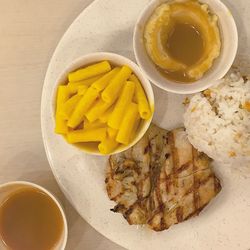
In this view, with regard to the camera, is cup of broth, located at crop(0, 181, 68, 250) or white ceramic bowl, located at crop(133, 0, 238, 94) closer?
white ceramic bowl, located at crop(133, 0, 238, 94)

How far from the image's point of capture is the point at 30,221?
1.47 metres

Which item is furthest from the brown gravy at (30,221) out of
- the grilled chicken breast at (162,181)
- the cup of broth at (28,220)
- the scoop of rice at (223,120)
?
the scoop of rice at (223,120)

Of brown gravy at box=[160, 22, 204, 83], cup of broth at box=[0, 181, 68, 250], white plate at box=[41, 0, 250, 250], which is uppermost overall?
brown gravy at box=[160, 22, 204, 83]

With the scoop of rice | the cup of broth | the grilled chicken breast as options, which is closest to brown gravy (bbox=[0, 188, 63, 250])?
the cup of broth

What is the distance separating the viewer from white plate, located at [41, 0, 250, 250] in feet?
4.69

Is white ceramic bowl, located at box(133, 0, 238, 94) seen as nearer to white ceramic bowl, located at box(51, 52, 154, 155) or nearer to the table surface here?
white ceramic bowl, located at box(51, 52, 154, 155)

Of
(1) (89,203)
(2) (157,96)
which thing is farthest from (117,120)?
(1) (89,203)

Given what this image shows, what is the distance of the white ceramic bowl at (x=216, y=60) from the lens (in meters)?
1.34

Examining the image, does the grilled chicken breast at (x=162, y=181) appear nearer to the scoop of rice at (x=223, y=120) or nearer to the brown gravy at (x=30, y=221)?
the scoop of rice at (x=223, y=120)

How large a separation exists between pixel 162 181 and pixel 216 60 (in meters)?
0.39

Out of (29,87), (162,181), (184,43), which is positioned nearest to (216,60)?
(184,43)

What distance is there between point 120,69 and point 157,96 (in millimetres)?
165

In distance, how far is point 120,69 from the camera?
1.37 m

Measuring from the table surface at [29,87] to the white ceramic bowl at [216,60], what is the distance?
250mm
